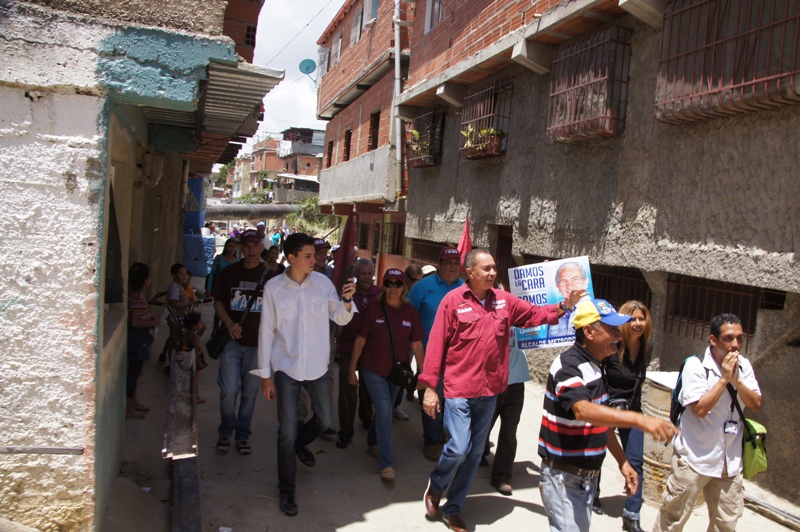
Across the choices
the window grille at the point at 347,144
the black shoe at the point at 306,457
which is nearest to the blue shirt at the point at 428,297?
the black shoe at the point at 306,457

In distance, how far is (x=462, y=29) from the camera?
11.2 m

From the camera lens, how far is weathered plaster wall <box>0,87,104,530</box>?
10.2 ft

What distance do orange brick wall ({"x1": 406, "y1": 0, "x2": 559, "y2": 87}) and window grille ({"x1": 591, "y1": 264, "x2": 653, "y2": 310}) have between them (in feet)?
11.1

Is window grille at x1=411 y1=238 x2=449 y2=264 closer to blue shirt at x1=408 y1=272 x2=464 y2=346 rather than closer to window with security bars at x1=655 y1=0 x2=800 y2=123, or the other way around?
blue shirt at x1=408 y1=272 x2=464 y2=346

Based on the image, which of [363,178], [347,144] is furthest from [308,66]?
[363,178]

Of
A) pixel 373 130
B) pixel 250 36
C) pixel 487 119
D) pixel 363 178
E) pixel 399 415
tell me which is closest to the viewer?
pixel 399 415

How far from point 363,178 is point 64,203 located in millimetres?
14037

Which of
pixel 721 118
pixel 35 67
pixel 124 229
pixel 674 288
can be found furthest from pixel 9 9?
pixel 674 288

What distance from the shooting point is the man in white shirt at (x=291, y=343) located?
453 cm

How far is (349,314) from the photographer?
488 cm

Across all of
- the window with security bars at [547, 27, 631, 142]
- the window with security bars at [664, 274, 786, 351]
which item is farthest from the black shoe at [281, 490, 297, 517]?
the window with security bars at [547, 27, 631, 142]

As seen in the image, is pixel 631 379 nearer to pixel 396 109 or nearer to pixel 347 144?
pixel 396 109

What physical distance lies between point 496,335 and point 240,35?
271 inches

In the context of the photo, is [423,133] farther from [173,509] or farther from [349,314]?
[173,509]
